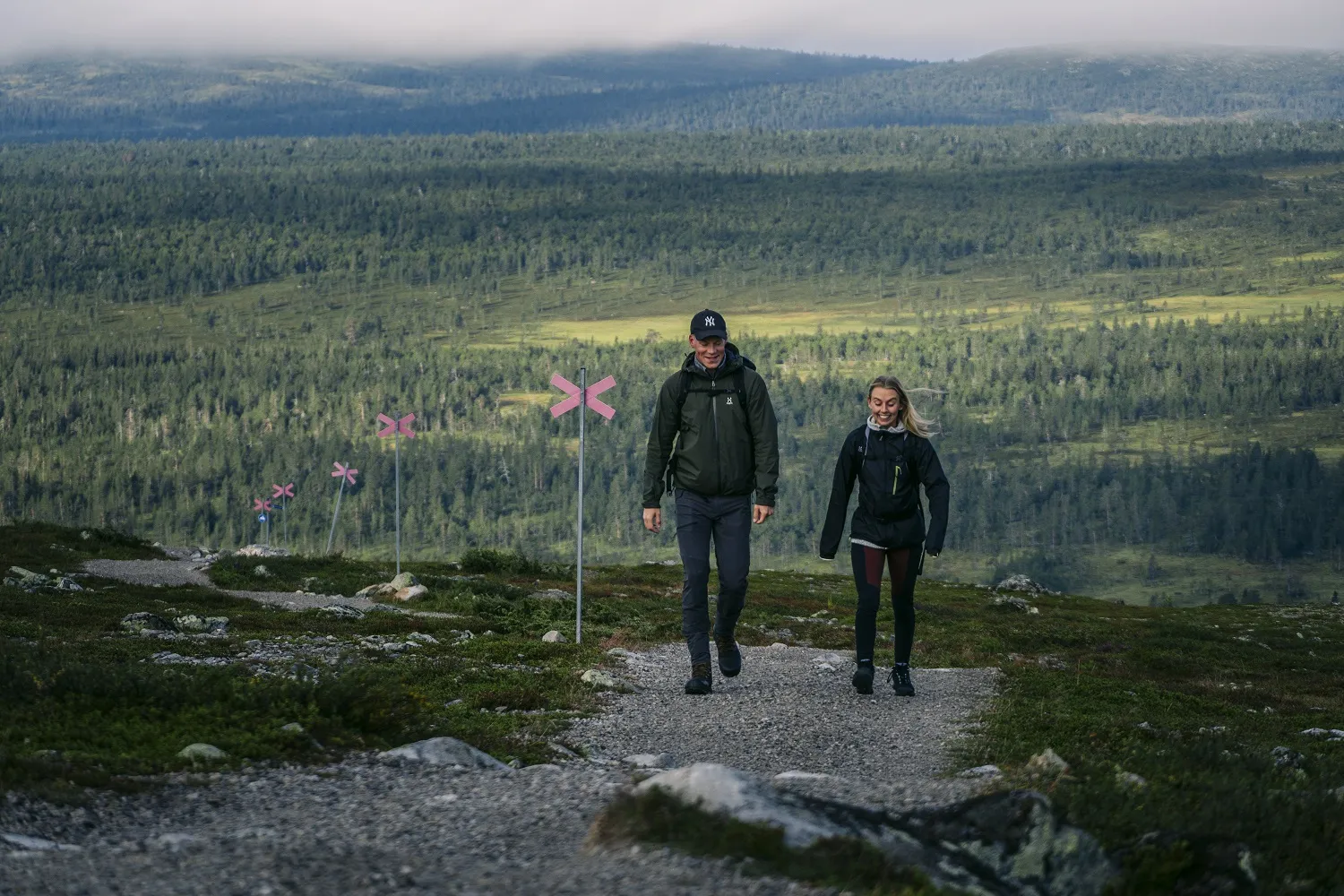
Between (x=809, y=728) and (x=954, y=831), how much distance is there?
6211 millimetres

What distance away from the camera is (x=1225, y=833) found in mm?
9961

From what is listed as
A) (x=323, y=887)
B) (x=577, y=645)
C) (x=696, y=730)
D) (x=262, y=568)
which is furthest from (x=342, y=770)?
(x=262, y=568)

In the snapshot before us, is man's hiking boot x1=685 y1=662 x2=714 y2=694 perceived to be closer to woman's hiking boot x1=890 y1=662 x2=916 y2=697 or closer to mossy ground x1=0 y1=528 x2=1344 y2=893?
mossy ground x1=0 y1=528 x2=1344 y2=893

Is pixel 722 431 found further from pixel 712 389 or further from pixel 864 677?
pixel 864 677

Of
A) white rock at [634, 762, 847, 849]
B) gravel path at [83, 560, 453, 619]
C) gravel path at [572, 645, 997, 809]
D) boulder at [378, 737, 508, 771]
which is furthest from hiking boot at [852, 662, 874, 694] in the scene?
gravel path at [83, 560, 453, 619]

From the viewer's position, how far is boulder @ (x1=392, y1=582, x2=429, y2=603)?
3625cm

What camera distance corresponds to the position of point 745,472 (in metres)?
16.0

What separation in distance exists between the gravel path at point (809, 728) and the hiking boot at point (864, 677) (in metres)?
0.16

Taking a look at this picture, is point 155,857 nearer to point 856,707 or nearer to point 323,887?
point 323,887

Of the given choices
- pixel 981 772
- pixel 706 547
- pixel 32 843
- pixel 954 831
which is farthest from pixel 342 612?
pixel 954 831

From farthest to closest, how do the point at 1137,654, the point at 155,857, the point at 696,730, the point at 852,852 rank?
the point at 1137,654 → the point at 696,730 → the point at 155,857 → the point at 852,852

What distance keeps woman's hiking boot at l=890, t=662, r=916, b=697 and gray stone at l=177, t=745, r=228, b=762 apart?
847 cm

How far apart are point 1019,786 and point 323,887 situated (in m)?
5.23

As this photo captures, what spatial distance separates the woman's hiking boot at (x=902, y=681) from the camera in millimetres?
17547
